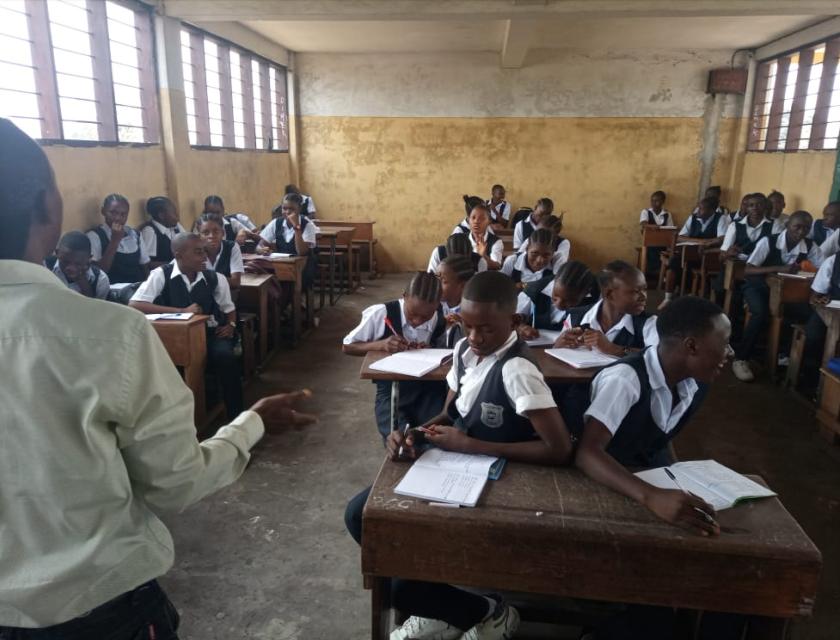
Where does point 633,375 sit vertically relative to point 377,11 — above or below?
below

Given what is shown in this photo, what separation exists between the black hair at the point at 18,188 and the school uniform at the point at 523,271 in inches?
139

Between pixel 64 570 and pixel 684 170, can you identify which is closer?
pixel 64 570

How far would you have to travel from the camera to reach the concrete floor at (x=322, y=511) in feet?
7.02

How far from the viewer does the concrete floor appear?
2.14 metres

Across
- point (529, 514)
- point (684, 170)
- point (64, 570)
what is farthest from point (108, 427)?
point (684, 170)

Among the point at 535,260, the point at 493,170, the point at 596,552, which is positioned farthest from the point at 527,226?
the point at 596,552

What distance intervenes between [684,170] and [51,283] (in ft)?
32.8

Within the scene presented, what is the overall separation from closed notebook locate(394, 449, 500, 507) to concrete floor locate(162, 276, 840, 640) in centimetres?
82

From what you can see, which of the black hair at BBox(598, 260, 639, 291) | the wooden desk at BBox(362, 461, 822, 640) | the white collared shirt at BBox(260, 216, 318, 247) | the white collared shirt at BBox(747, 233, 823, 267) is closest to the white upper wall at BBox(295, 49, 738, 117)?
the white collared shirt at BBox(260, 216, 318, 247)

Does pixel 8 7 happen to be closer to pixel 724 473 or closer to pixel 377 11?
pixel 377 11

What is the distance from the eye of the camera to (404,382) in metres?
2.64

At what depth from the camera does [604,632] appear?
1.75m

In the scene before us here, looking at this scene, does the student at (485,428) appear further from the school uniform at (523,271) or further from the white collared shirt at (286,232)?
the white collared shirt at (286,232)

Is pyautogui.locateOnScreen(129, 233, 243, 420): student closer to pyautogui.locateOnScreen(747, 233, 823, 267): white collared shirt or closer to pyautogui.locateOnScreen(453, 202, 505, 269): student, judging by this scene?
pyautogui.locateOnScreen(453, 202, 505, 269): student
